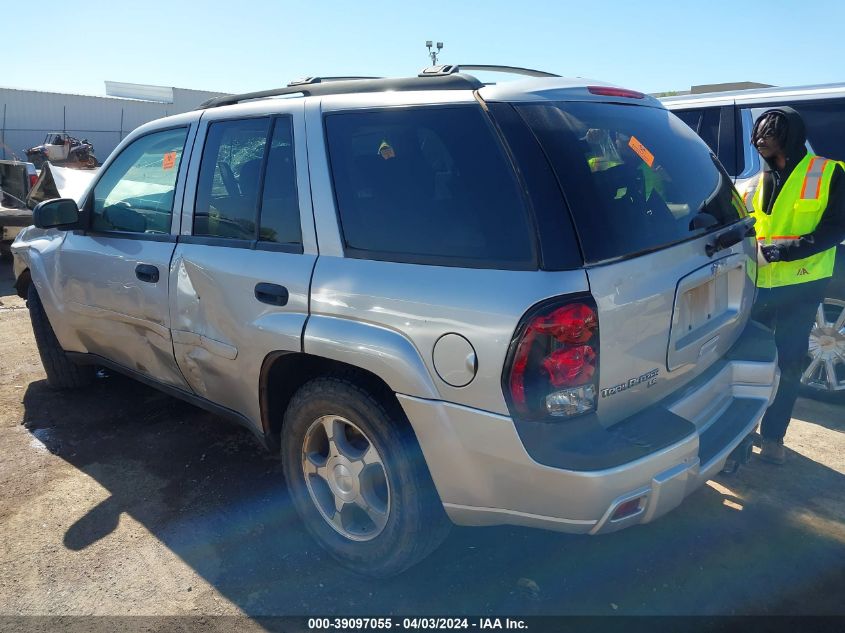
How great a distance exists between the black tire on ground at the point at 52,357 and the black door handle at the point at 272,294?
101 inches

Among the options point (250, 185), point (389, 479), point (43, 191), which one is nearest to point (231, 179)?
point (250, 185)

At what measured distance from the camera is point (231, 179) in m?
3.02

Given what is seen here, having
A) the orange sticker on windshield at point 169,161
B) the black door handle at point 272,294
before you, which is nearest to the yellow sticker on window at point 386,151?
the black door handle at point 272,294

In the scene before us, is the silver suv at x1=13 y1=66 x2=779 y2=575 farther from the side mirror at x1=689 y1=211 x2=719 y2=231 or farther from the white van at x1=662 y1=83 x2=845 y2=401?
the white van at x1=662 y1=83 x2=845 y2=401

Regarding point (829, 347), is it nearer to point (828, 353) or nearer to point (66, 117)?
point (828, 353)

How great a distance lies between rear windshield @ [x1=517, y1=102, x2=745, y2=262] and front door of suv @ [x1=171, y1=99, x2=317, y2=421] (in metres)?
1.04

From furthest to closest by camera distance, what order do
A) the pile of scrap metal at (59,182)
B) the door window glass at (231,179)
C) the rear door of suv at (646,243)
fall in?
the pile of scrap metal at (59,182) < the door window glass at (231,179) < the rear door of suv at (646,243)

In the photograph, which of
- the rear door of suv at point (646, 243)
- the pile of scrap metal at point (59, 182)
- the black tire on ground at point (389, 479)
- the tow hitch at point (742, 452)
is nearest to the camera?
the rear door of suv at point (646, 243)

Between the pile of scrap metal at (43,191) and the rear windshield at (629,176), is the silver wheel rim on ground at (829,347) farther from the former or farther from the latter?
the pile of scrap metal at (43,191)

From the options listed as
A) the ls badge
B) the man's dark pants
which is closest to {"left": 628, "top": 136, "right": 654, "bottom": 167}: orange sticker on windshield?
the ls badge

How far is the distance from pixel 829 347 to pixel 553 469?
3267 mm

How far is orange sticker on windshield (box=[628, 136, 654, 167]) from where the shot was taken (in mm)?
2535

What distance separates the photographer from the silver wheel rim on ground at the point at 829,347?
13.9 feet

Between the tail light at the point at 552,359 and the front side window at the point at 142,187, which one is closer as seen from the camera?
the tail light at the point at 552,359
